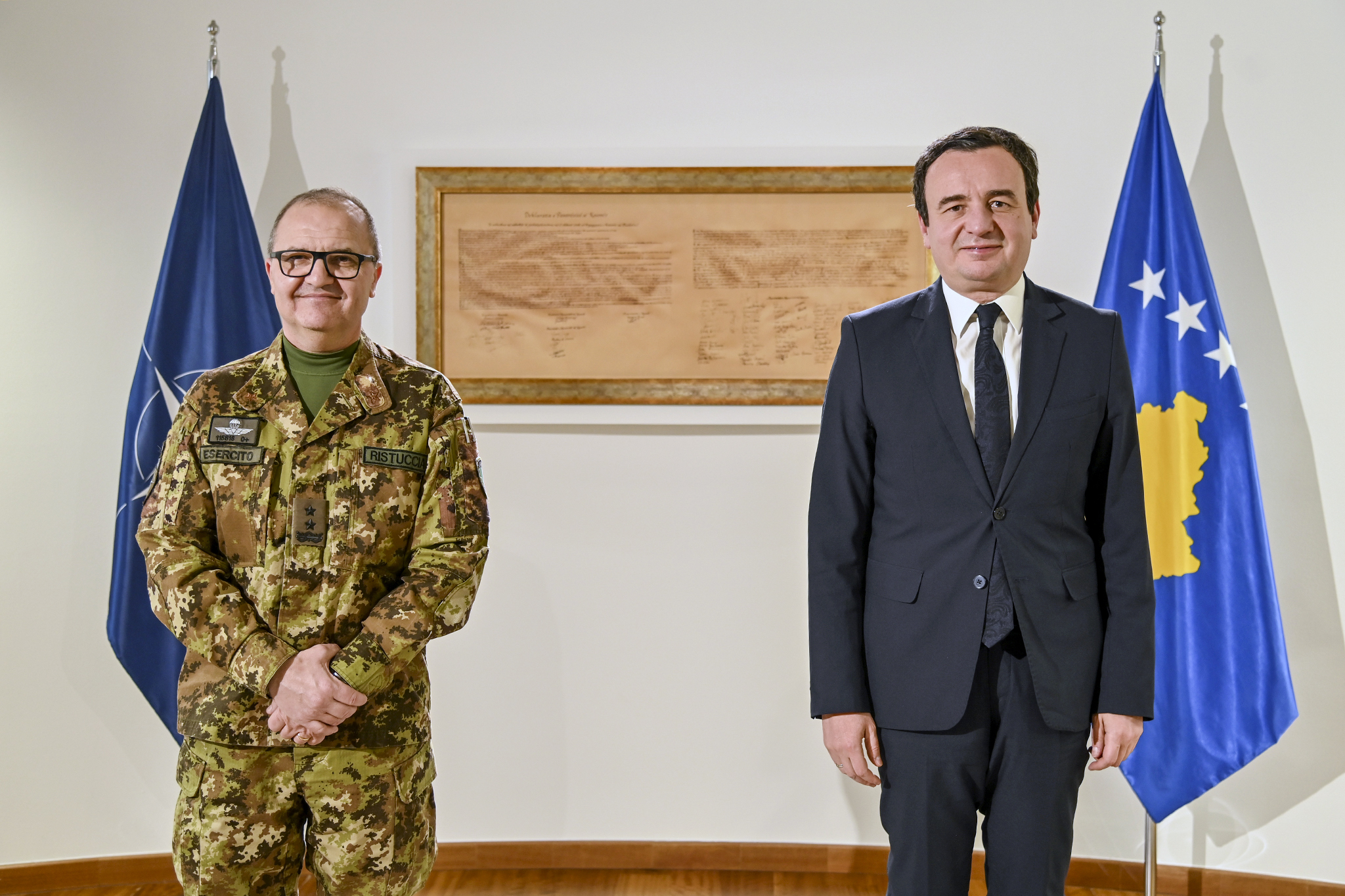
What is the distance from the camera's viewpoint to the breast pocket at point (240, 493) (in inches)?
60.6

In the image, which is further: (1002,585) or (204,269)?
(204,269)

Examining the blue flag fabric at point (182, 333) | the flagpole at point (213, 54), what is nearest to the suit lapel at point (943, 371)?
the blue flag fabric at point (182, 333)

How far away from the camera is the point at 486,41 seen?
2627mm

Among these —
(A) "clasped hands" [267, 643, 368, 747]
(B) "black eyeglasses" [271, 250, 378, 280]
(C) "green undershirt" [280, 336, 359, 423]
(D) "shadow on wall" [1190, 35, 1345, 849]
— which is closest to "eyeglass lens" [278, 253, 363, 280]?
(B) "black eyeglasses" [271, 250, 378, 280]

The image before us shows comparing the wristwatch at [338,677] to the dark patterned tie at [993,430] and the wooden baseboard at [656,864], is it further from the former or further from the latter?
the wooden baseboard at [656,864]

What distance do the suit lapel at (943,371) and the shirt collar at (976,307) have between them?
0.05 ft

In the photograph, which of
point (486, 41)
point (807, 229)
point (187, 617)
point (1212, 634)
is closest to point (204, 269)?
point (486, 41)

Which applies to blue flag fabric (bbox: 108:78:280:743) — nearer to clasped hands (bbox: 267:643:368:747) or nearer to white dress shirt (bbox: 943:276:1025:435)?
clasped hands (bbox: 267:643:368:747)

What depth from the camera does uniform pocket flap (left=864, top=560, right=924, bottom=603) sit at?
1.44 metres

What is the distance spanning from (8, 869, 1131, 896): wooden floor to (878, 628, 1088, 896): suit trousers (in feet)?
4.12

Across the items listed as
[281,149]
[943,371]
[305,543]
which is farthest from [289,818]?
[281,149]

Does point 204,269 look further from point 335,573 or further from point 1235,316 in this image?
point 1235,316

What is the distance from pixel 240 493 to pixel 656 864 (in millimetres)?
1711

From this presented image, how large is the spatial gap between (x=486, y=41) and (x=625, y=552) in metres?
1.48
